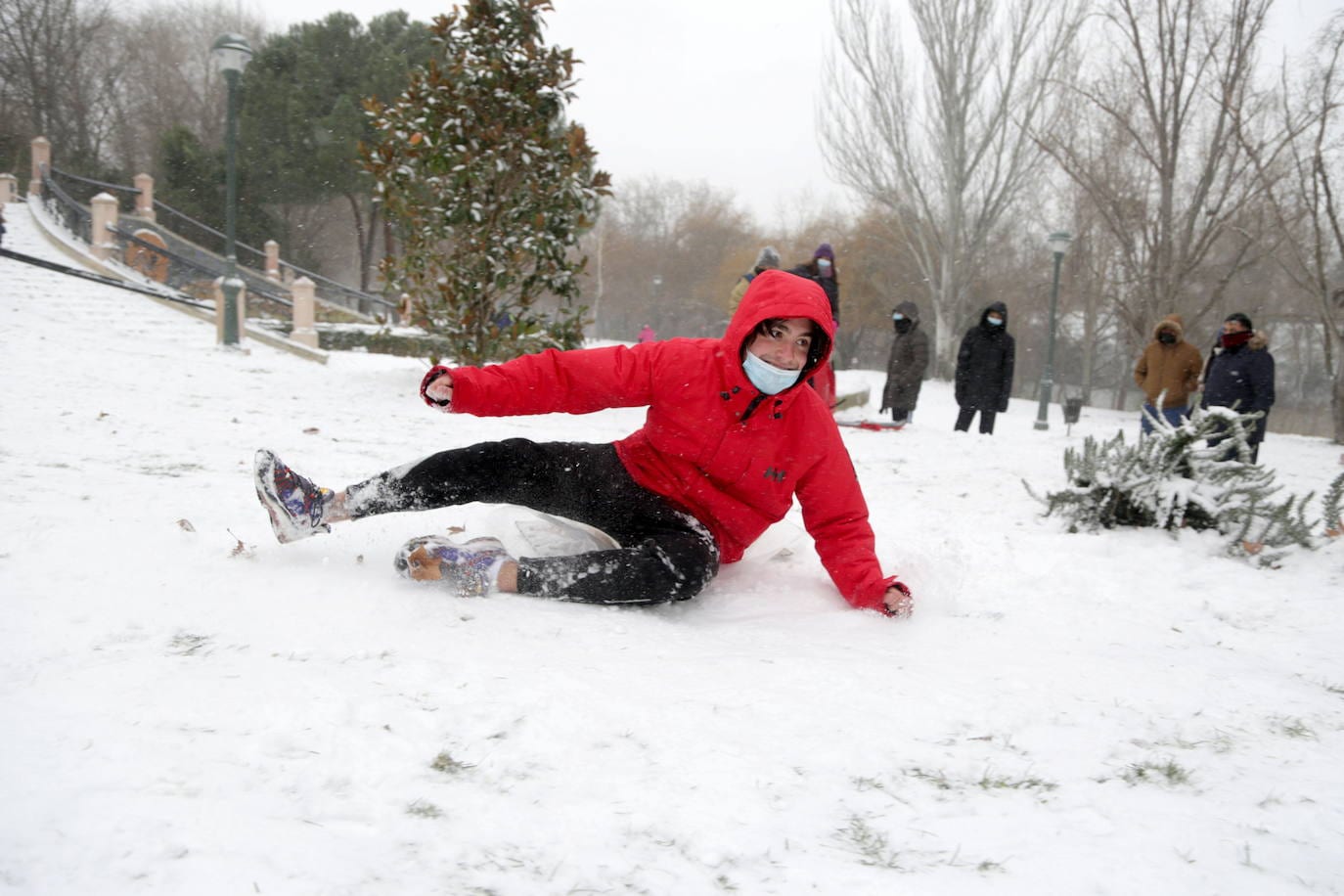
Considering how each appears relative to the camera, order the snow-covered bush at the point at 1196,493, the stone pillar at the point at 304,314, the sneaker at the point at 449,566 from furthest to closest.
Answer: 1. the stone pillar at the point at 304,314
2. the snow-covered bush at the point at 1196,493
3. the sneaker at the point at 449,566

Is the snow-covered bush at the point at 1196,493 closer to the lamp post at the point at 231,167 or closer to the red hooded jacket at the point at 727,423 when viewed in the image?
the red hooded jacket at the point at 727,423

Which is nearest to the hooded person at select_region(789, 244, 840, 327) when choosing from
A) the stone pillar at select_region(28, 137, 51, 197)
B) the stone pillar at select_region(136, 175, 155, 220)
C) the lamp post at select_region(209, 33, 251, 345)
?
the lamp post at select_region(209, 33, 251, 345)

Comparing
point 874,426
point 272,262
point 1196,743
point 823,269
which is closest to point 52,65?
point 272,262

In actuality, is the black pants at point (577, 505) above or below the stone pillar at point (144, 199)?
below

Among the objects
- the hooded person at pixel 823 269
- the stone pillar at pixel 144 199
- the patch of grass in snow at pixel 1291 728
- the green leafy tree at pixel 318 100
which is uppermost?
the green leafy tree at pixel 318 100

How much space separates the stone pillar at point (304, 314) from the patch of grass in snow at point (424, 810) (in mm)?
13875

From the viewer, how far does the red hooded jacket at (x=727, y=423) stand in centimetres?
277

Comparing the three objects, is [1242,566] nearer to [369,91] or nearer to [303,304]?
[303,304]

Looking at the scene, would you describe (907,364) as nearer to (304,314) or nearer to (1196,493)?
(1196,493)

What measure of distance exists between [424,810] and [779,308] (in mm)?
1887

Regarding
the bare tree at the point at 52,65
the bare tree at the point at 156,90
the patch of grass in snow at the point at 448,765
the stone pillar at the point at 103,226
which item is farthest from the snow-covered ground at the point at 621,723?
the bare tree at the point at 156,90

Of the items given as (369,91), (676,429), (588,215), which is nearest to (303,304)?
(588,215)

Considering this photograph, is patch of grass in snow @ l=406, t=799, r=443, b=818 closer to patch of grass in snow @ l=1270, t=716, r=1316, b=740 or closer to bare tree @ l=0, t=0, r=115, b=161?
patch of grass in snow @ l=1270, t=716, r=1316, b=740

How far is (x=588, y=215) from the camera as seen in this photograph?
9070 millimetres
